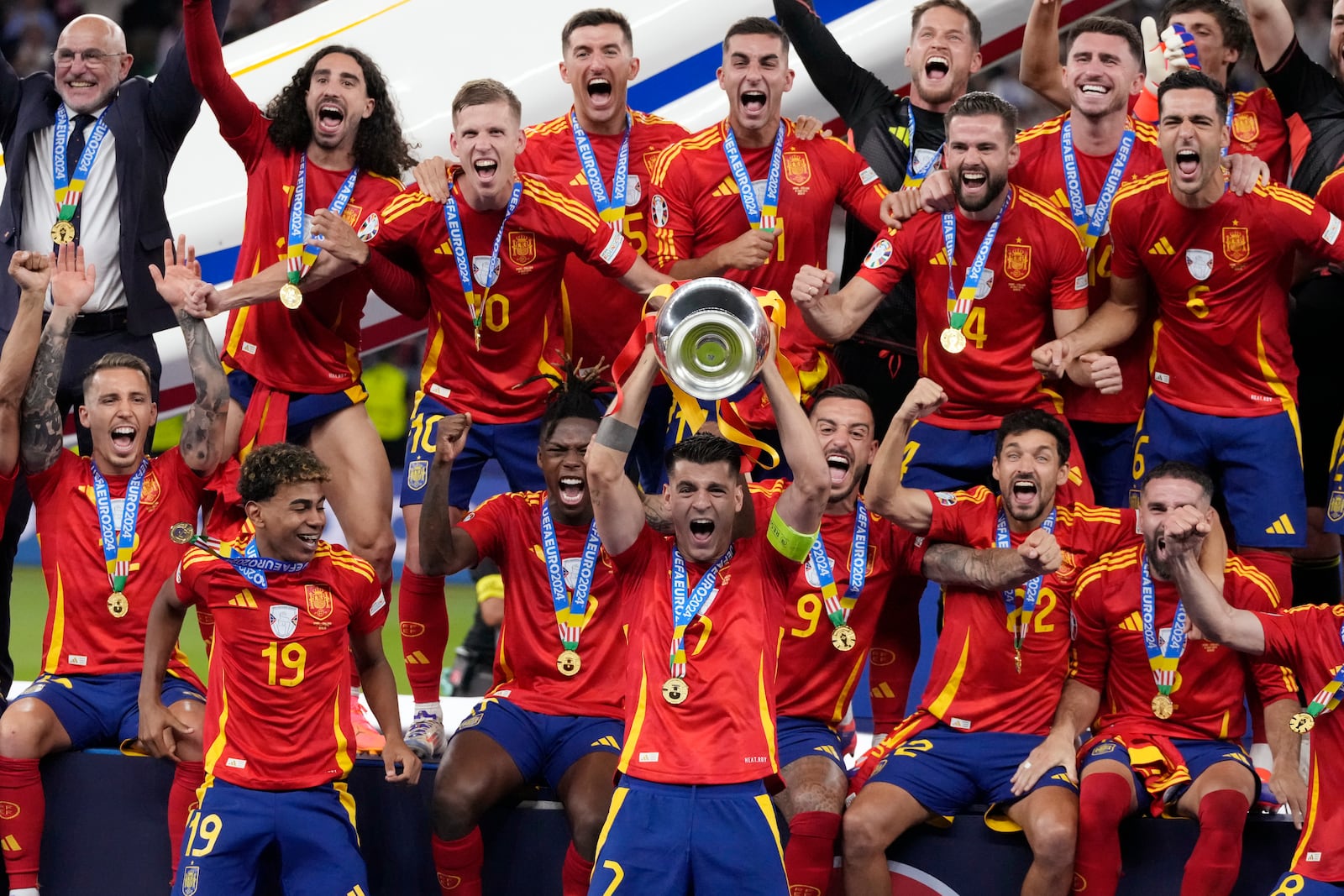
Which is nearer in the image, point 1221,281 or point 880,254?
point 1221,281

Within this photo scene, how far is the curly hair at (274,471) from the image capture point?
5609 millimetres

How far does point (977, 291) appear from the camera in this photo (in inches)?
248

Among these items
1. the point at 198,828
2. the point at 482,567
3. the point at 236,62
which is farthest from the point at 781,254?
the point at 482,567

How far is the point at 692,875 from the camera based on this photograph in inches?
199

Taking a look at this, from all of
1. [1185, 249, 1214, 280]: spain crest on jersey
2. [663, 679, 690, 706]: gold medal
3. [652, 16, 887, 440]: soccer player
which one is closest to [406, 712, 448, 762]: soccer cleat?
[663, 679, 690, 706]: gold medal

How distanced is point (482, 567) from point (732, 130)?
566cm

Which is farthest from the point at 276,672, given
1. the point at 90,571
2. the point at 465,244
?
the point at 465,244

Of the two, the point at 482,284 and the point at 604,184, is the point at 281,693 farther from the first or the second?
the point at 604,184

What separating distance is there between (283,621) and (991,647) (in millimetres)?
2286

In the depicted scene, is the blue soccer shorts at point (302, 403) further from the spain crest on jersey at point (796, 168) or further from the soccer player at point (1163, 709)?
the soccer player at point (1163, 709)

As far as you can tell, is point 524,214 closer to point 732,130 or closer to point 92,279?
point 732,130

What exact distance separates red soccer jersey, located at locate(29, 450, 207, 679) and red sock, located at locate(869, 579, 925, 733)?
244cm

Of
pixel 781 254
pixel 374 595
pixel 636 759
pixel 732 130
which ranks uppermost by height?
pixel 732 130

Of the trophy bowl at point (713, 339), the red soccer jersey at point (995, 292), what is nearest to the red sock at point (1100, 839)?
the red soccer jersey at point (995, 292)
